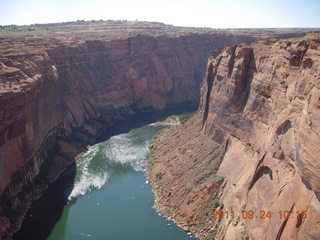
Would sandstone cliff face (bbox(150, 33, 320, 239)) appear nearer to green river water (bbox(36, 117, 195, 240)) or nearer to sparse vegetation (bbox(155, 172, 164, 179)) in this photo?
sparse vegetation (bbox(155, 172, 164, 179))

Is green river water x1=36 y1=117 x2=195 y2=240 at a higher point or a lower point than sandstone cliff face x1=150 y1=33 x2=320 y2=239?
lower

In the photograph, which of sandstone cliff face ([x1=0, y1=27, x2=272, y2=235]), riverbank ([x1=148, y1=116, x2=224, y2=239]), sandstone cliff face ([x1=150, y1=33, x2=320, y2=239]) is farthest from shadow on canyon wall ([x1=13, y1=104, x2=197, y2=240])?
sandstone cliff face ([x1=150, y1=33, x2=320, y2=239])

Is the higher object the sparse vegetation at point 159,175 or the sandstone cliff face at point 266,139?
the sandstone cliff face at point 266,139

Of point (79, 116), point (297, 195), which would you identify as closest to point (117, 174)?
point (79, 116)

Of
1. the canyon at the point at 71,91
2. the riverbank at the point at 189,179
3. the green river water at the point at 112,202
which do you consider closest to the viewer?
the riverbank at the point at 189,179

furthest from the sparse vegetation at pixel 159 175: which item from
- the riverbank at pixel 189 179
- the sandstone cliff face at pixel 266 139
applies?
the sandstone cliff face at pixel 266 139

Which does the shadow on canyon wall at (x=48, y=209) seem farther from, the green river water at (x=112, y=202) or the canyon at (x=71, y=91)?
the canyon at (x=71, y=91)

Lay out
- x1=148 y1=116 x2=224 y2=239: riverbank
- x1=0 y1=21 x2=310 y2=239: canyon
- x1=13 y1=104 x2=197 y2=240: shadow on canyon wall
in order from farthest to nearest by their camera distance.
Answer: x1=0 y1=21 x2=310 y2=239: canyon, x1=13 y1=104 x2=197 y2=240: shadow on canyon wall, x1=148 y1=116 x2=224 y2=239: riverbank

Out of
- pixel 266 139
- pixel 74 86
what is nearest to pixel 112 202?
pixel 266 139
